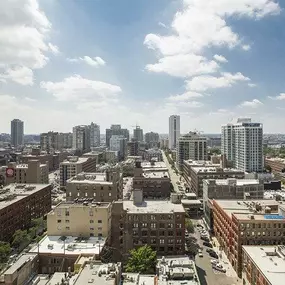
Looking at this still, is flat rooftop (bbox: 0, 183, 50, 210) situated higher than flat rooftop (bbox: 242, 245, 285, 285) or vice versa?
flat rooftop (bbox: 0, 183, 50, 210)

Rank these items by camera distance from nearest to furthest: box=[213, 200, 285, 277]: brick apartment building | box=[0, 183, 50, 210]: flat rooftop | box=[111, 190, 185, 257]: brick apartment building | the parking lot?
the parking lot, box=[213, 200, 285, 277]: brick apartment building, box=[111, 190, 185, 257]: brick apartment building, box=[0, 183, 50, 210]: flat rooftop

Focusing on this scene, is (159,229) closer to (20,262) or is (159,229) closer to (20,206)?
(20,262)

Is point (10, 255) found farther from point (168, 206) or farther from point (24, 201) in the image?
point (168, 206)

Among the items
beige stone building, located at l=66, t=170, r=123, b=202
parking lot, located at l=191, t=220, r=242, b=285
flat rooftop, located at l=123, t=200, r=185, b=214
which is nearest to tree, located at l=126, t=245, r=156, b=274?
parking lot, located at l=191, t=220, r=242, b=285

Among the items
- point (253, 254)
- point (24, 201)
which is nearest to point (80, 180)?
point (24, 201)

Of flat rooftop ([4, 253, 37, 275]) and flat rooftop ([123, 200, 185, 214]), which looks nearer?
flat rooftop ([4, 253, 37, 275])

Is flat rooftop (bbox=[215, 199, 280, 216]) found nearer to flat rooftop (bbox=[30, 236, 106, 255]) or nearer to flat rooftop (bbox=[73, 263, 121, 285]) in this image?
flat rooftop (bbox=[30, 236, 106, 255])

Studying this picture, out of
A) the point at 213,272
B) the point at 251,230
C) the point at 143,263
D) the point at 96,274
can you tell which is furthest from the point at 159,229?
the point at 96,274
